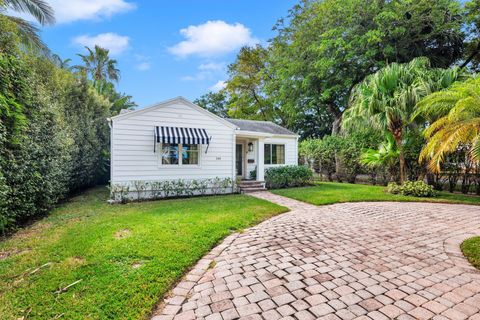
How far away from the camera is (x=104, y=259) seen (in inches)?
173

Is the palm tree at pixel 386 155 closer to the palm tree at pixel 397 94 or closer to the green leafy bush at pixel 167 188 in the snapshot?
the palm tree at pixel 397 94

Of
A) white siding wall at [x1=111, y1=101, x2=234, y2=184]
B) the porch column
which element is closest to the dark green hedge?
white siding wall at [x1=111, y1=101, x2=234, y2=184]

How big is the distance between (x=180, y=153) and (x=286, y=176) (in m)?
6.93

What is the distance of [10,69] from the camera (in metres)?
5.96

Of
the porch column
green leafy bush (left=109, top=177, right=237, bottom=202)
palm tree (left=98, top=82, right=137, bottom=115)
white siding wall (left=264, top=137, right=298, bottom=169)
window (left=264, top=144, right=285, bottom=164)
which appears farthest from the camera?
palm tree (left=98, top=82, right=137, bottom=115)

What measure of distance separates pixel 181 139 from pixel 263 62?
23.4m

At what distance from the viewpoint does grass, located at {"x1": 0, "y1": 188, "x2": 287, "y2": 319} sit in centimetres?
311

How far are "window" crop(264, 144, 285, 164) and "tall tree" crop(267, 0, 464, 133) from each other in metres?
7.39

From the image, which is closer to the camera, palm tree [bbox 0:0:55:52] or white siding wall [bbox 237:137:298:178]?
palm tree [bbox 0:0:55:52]

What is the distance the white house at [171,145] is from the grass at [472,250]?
10.0m

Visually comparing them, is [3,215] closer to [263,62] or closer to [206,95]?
[263,62]

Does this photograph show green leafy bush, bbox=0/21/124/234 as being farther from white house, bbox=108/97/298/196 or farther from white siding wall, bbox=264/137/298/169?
white siding wall, bbox=264/137/298/169

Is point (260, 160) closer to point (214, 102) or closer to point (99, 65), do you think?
point (99, 65)

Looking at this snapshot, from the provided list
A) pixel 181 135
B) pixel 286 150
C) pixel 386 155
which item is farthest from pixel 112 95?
pixel 386 155
